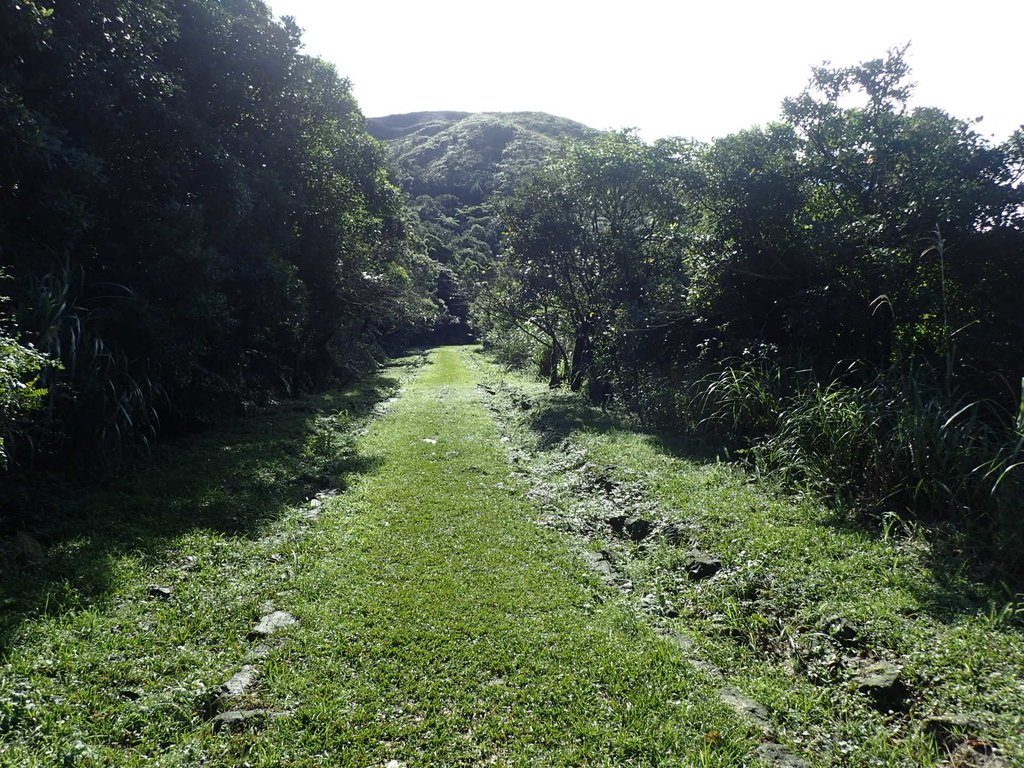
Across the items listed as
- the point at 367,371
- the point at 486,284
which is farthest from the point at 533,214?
the point at 367,371

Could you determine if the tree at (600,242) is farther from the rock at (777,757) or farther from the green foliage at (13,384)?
the green foliage at (13,384)

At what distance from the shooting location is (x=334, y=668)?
3.72m

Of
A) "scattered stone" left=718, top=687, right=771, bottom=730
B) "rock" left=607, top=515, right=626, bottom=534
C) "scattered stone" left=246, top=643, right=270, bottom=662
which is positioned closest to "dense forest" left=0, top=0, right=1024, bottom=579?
"rock" left=607, top=515, right=626, bottom=534

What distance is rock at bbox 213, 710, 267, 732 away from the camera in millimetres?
3176

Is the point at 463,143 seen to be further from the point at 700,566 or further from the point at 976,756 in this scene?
the point at 976,756

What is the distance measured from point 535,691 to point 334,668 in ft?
4.50

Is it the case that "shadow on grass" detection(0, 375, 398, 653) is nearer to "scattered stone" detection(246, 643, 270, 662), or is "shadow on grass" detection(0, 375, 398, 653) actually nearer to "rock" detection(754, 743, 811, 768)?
"scattered stone" detection(246, 643, 270, 662)

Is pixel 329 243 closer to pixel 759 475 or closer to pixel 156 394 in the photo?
pixel 156 394

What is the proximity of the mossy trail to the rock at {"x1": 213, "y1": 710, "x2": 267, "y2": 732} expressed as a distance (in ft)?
0.29

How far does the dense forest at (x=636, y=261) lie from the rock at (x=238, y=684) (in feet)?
8.45

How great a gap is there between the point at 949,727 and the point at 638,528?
341 centimetres

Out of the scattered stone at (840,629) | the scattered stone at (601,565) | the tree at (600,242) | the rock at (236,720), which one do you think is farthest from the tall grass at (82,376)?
the tree at (600,242)

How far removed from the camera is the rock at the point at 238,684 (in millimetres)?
3426

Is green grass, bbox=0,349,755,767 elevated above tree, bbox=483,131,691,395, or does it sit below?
below
